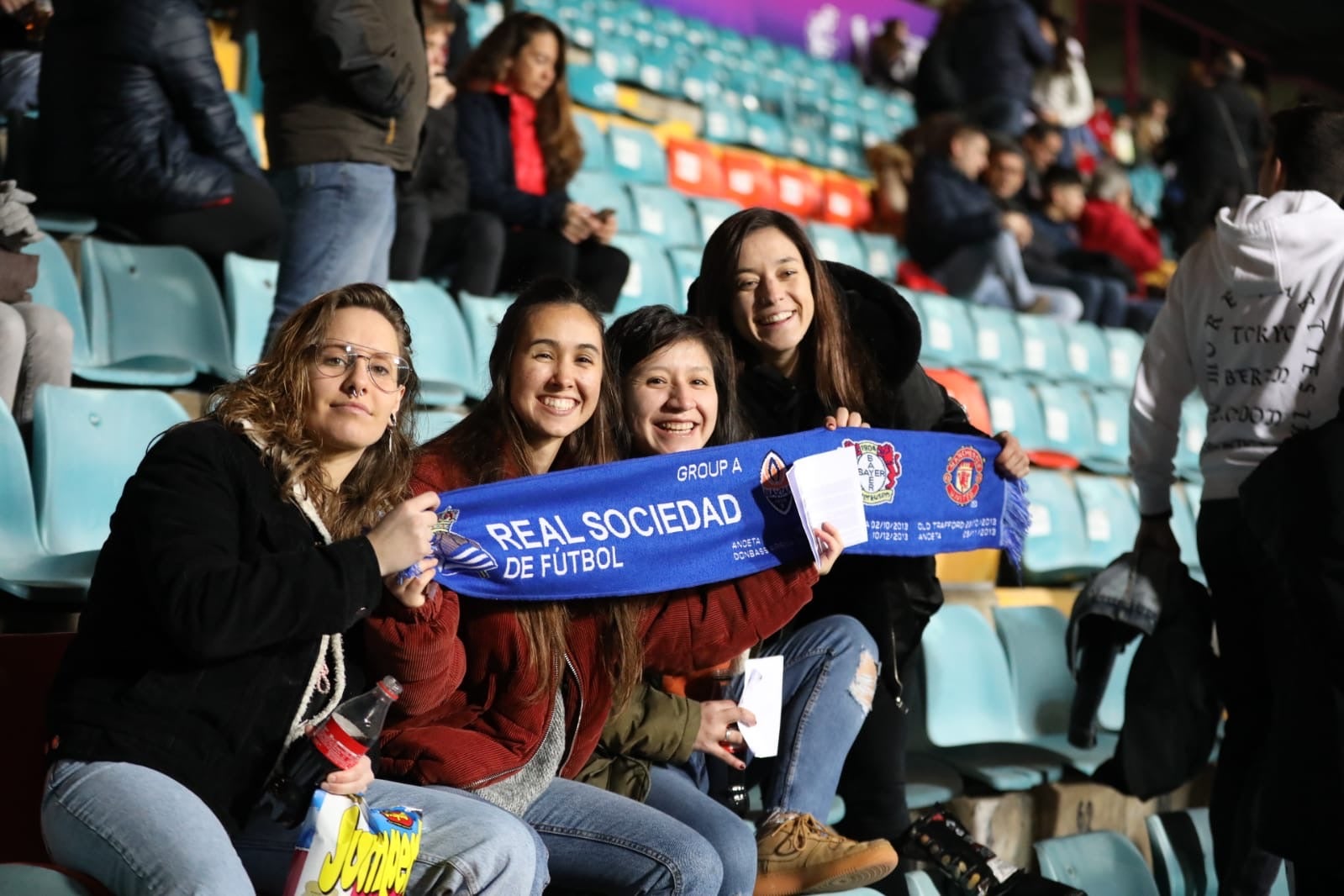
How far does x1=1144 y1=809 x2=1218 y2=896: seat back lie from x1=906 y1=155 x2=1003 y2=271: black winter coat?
3957 millimetres

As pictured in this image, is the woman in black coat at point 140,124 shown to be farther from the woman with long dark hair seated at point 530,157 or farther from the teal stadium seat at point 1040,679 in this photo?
the teal stadium seat at point 1040,679

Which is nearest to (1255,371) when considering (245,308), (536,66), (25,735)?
(25,735)

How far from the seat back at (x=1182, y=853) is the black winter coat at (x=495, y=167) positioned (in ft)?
8.28

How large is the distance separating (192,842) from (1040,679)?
276 cm

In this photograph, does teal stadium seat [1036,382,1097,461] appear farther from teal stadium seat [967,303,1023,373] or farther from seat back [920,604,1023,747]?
seat back [920,604,1023,747]

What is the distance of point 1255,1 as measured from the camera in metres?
15.6

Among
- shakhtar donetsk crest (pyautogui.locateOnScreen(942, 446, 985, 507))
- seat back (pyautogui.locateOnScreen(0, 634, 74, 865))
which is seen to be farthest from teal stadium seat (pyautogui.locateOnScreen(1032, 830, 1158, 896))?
seat back (pyautogui.locateOnScreen(0, 634, 74, 865))

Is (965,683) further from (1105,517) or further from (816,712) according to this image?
(1105,517)

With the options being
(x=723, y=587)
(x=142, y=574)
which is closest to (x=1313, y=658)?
(x=723, y=587)

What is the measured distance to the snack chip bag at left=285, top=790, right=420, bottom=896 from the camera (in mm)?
1701

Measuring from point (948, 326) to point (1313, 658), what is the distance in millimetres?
3827

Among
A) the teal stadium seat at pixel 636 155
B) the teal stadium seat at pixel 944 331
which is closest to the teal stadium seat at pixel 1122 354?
the teal stadium seat at pixel 944 331

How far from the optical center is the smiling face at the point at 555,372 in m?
2.23

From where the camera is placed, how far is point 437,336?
3.99m
